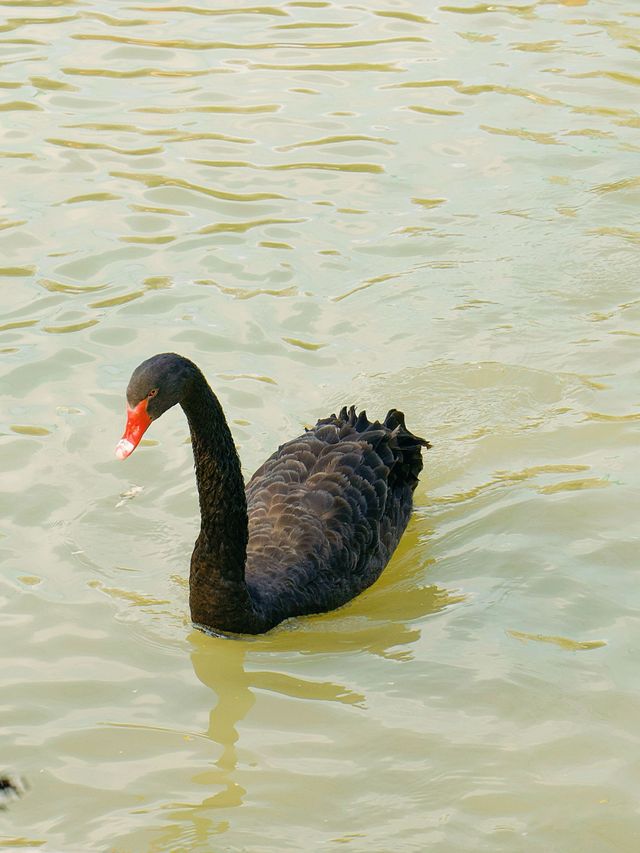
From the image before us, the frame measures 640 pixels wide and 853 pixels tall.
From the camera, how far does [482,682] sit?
5.46 meters

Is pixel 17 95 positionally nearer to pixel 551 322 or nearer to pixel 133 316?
pixel 133 316

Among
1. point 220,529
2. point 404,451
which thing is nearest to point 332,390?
point 404,451

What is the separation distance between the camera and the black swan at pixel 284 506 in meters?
5.48

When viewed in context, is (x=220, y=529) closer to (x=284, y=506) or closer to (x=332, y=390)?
(x=284, y=506)

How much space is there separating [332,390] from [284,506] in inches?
58.9

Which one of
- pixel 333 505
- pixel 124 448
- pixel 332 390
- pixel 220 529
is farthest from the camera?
pixel 332 390

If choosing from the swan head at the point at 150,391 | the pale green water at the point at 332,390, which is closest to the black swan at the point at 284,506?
the swan head at the point at 150,391

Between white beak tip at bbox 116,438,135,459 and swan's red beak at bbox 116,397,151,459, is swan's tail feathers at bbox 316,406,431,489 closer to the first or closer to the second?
swan's red beak at bbox 116,397,151,459

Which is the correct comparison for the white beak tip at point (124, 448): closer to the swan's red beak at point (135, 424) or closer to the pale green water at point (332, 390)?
the swan's red beak at point (135, 424)

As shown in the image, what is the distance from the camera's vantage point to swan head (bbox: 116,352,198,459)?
16.8ft

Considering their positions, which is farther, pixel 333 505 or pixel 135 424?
pixel 333 505

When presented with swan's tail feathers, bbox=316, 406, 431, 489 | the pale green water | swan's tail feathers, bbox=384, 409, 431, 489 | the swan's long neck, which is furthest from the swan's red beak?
swan's tail feathers, bbox=384, 409, 431, 489

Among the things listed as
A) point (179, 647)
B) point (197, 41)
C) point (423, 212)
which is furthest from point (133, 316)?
point (197, 41)

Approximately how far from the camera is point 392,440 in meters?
6.61
